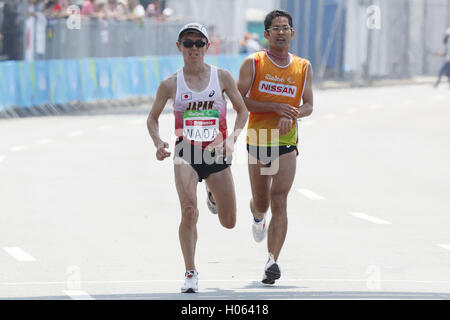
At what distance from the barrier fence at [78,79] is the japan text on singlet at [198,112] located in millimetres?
16812

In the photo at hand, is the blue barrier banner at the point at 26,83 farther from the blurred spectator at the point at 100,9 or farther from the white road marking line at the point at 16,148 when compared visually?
the white road marking line at the point at 16,148

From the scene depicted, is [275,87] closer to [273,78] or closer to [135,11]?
[273,78]

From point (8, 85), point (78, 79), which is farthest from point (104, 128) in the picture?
point (78, 79)

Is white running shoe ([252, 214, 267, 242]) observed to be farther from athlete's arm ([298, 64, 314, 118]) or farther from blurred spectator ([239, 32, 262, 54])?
blurred spectator ([239, 32, 262, 54])

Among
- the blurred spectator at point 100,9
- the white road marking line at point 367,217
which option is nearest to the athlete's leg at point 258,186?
the white road marking line at point 367,217

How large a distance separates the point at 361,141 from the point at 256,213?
500 inches

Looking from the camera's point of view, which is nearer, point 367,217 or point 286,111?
point 286,111

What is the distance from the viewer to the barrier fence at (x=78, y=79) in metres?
26.3

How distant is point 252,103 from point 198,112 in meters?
0.82

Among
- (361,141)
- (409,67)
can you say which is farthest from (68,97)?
(409,67)

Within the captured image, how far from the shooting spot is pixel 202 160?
923 centimetres

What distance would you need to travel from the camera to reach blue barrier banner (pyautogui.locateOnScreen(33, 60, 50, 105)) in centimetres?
2700

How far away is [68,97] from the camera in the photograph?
92.6 feet

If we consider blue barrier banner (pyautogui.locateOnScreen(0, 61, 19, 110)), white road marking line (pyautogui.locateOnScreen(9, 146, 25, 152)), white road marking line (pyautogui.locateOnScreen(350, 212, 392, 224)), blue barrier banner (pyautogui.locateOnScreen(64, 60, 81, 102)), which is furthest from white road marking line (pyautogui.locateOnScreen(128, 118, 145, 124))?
white road marking line (pyautogui.locateOnScreen(350, 212, 392, 224))
